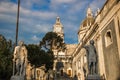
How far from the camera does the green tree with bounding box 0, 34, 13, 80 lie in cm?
2481

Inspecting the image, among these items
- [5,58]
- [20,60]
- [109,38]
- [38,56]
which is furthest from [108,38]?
[38,56]

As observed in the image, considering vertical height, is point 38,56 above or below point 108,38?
below

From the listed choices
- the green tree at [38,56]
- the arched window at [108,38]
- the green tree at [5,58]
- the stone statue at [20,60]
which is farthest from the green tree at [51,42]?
the stone statue at [20,60]

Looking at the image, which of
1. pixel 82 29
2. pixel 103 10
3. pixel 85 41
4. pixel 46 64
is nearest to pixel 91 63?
pixel 103 10

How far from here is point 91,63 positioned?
14281 mm

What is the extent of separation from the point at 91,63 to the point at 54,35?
3179 centimetres

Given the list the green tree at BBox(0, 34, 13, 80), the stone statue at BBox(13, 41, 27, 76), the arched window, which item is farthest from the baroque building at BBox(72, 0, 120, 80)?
the green tree at BBox(0, 34, 13, 80)

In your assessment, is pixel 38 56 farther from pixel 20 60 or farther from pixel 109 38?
pixel 20 60

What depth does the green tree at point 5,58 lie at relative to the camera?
81.4 ft

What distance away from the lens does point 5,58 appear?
25.5m

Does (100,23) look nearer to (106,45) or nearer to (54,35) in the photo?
(106,45)

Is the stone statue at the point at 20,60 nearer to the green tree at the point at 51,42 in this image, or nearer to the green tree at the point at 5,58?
the green tree at the point at 5,58

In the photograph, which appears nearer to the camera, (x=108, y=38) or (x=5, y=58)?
(x=108, y=38)

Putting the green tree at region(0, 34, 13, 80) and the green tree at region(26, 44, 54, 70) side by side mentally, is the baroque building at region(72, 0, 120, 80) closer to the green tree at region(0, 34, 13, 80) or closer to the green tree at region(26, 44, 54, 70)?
the green tree at region(0, 34, 13, 80)
